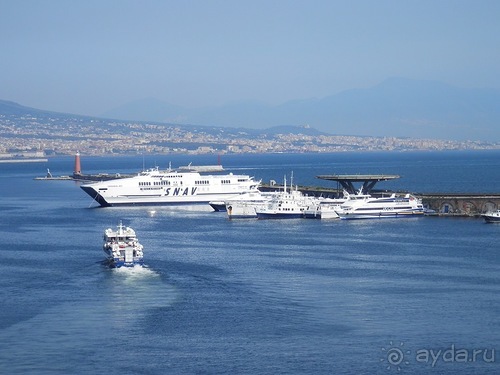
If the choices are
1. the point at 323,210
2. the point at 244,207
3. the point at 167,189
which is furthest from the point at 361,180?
the point at 167,189

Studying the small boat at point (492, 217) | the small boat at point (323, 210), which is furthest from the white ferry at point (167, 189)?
the small boat at point (492, 217)

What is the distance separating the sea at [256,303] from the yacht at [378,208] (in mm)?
6116

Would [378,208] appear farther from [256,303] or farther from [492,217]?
[256,303]

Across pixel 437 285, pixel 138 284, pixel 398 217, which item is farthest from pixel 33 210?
pixel 437 285

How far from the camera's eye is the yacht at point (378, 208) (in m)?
50.9

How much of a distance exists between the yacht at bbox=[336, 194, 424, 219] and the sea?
20.1ft

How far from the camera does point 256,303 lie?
26.3 metres

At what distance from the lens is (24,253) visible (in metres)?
37.0

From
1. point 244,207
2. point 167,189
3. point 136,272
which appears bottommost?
point 136,272

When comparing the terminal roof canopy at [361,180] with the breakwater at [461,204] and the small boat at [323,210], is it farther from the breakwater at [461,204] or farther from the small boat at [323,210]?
the small boat at [323,210]

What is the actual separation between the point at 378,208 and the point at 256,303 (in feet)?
84.8

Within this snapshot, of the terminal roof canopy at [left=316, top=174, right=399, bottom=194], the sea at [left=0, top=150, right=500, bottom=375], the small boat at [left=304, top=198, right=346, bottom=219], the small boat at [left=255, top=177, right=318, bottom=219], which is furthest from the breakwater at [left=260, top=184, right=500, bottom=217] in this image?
the sea at [left=0, top=150, right=500, bottom=375]

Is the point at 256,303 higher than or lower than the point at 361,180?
lower

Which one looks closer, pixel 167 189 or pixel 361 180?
pixel 361 180
